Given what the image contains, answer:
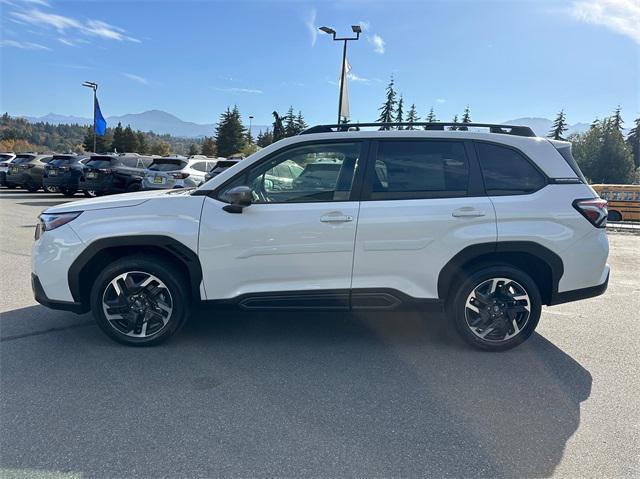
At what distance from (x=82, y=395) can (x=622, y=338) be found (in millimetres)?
4724

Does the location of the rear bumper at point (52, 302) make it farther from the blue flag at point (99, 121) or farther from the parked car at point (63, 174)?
the blue flag at point (99, 121)

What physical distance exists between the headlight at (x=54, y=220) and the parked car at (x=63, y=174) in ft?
46.3

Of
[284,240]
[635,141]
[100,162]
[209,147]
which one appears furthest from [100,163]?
[635,141]

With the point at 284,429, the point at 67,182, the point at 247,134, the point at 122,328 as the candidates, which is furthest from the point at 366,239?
the point at 247,134

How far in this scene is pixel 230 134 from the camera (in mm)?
64688

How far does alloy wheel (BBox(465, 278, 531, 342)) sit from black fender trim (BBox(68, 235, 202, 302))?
232 cm

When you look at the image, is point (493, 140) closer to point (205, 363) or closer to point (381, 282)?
point (381, 282)

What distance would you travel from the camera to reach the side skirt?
12.2ft

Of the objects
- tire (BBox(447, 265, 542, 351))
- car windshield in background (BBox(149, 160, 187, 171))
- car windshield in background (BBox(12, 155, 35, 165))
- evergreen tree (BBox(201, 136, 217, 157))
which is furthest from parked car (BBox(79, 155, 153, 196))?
evergreen tree (BBox(201, 136, 217, 157))

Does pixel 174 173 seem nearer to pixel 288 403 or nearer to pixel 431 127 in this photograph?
pixel 431 127

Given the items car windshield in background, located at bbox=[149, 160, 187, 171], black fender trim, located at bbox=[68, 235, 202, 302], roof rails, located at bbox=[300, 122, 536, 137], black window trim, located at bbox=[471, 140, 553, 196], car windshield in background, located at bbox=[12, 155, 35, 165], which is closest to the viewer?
black fender trim, located at bbox=[68, 235, 202, 302]

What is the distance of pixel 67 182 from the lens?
16.6 meters

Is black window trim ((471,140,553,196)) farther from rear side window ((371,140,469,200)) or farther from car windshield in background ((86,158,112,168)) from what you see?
car windshield in background ((86,158,112,168))

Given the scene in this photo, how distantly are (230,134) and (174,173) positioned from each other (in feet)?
177
